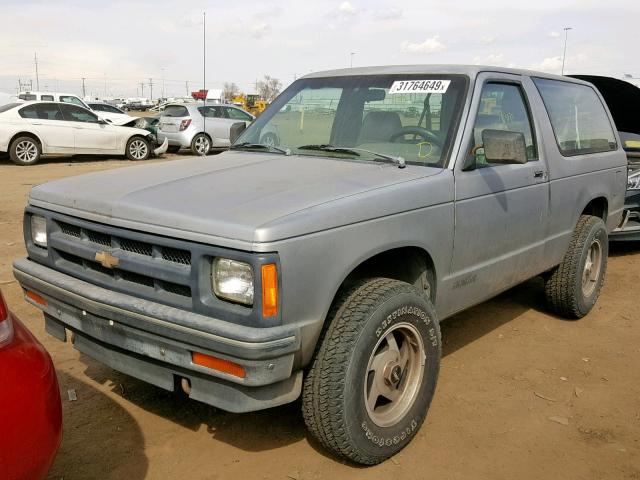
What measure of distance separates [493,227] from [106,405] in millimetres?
2439

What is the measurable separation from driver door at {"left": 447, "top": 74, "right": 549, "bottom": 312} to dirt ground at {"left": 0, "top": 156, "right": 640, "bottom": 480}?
0.58 metres

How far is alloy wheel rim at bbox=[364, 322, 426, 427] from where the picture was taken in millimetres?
2932

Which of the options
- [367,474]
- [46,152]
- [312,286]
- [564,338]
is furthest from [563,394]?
[46,152]

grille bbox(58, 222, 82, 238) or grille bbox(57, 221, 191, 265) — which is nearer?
grille bbox(57, 221, 191, 265)

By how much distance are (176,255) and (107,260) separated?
38 cm

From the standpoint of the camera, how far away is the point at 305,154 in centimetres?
373

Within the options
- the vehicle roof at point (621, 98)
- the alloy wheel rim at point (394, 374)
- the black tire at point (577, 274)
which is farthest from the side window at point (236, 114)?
the alloy wheel rim at point (394, 374)

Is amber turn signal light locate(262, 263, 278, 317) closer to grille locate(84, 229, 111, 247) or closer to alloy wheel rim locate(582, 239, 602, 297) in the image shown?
grille locate(84, 229, 111, 247)

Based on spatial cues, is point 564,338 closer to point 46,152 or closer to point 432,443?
point 432,443

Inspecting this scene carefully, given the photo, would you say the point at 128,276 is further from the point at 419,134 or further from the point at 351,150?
the point at 419,134

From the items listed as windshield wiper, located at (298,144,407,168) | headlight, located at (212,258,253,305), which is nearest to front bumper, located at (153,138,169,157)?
windshield wiper, located at (298,144,407,168)

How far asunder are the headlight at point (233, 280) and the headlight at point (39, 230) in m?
1.22

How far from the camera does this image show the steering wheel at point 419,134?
11.5 ft

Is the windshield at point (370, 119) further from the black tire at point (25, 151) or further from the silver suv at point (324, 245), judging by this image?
the black tire at point (25, 151)
